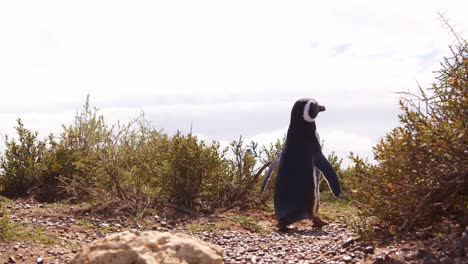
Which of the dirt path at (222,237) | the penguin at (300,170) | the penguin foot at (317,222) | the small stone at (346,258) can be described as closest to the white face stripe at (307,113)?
the penguin at (300,170)

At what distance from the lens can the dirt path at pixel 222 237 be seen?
19.2ft

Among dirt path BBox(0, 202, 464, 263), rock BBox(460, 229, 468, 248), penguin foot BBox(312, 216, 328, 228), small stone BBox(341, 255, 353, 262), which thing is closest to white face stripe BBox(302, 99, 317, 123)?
penguin foot BBox(312, 216, 328, 228)

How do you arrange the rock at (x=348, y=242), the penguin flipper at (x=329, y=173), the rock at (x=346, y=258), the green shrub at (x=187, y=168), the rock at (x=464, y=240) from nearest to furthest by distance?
the rock at (x=464, y=240), the rock at (x=346, y=258), the rock at (x=348, y=242), the penguin flipper at (x=329, y=173), the green shrub at (x=187, y=168)

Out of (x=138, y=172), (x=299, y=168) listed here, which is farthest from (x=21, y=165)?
(x=299, y=168)

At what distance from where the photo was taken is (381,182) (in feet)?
19.3

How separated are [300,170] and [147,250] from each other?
12.5 feet

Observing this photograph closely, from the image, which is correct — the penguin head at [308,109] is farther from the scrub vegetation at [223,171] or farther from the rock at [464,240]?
the rock at [464,240]

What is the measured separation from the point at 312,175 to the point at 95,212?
3206 mm

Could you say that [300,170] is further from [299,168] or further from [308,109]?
[308,109]

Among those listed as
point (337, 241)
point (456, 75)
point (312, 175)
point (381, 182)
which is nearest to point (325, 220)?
point (312, 175)

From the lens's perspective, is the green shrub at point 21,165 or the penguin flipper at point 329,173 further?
the green shrub at point 21,165

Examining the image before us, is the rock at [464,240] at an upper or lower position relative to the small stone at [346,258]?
upper

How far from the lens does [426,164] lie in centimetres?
545

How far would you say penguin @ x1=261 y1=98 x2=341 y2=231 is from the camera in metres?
8.34
